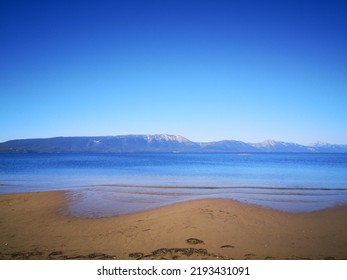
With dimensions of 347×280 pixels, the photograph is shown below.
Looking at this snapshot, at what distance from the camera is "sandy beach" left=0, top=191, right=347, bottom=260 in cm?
694

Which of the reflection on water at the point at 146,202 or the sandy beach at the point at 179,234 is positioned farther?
the reflection on water at the point at 146,202

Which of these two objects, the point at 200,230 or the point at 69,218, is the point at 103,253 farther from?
the point at 69,218

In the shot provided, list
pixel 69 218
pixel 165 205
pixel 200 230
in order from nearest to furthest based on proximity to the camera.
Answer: pixel 200 230 → pixel 69 218 → pixel 165 205

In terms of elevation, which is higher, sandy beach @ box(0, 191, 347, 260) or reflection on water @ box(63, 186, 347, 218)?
sandy beach @ box(0, 191, 347, 260)

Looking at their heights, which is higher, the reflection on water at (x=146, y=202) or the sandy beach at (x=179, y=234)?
the sandy beach at (x=179, y=234)

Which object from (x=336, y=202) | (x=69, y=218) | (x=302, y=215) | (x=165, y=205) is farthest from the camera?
(x=336, y=202)

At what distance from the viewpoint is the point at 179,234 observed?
8391 mm

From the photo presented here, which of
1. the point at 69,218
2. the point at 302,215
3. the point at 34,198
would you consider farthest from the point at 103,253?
the point at 34,198

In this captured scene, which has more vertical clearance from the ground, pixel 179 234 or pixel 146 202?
pixel 179 234

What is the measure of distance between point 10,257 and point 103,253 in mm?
2668

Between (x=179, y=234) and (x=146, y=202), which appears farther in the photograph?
(x=146, y=202)

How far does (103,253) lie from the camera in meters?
6.89

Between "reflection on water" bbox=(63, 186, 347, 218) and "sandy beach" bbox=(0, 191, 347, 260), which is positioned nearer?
"sandy beach" bbox=(0, 191, 347, 260)

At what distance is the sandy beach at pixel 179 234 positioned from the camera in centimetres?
694
